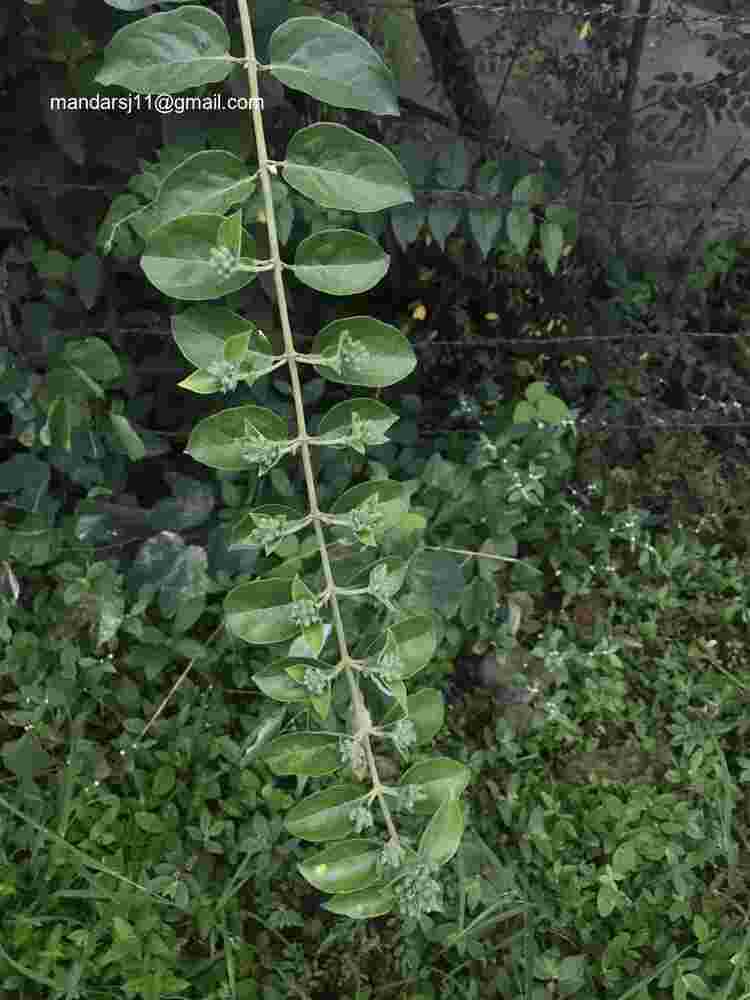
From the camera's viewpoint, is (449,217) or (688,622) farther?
(688,622)

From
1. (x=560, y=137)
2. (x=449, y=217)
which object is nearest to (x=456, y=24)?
(x=560, y=137)

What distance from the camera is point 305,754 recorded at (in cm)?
60

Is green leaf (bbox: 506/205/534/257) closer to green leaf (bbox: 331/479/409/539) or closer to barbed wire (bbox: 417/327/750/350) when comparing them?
barbed wire (bbox: 417/327/750/350)

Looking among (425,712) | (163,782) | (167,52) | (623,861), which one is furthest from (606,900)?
(167,52)

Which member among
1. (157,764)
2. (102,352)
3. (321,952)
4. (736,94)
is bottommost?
(321,952)

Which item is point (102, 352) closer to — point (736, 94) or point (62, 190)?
point (62, 190)

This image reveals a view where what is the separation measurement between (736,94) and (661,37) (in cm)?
16

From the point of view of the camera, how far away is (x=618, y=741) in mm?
1515

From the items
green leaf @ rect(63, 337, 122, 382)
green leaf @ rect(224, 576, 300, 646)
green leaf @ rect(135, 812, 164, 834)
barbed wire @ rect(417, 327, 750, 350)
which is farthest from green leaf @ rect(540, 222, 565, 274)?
green leaf @ rect(135, 812, 164, 834)

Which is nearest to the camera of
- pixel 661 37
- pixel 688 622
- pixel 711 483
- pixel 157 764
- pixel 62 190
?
pixel 62 190

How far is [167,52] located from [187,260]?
4.7 inches

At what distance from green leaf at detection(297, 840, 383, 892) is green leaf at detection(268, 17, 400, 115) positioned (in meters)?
0.45

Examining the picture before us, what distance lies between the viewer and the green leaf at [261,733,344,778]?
0.60 metres

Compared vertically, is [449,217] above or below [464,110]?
Result: below
